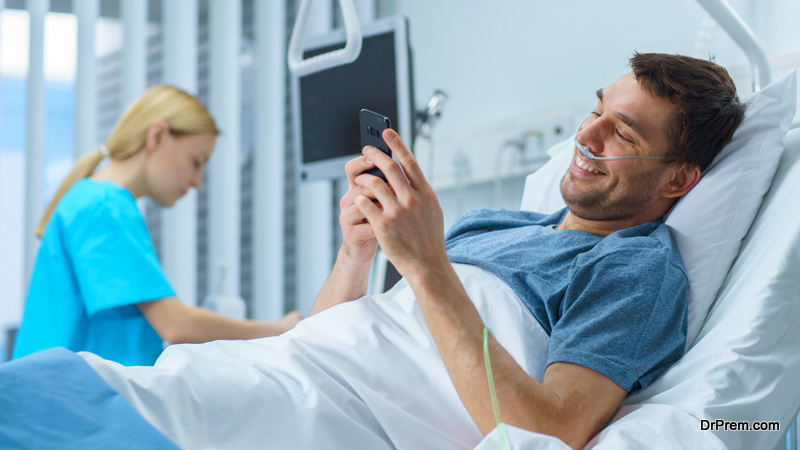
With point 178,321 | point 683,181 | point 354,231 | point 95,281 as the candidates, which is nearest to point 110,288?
point 95,281

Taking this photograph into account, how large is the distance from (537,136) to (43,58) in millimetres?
1581

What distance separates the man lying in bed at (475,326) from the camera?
2.94 ft

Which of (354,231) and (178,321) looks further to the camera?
(178,321)

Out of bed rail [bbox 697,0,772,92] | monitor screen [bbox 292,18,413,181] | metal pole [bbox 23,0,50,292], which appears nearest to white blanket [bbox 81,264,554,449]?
bed rail [bbox 697,0,772,92]

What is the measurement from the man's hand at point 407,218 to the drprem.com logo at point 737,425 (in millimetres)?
385

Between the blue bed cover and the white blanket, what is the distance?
3 cm

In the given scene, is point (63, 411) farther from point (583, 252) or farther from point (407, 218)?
point (583, 252)

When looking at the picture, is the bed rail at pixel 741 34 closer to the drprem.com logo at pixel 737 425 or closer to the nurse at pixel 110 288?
the drprem.com logo at pixel 737 425

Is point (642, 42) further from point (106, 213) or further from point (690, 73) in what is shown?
point (106, 213)

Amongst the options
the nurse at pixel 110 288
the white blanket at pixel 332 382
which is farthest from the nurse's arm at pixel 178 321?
the white blanket at pixel 332 382

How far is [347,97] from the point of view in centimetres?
214

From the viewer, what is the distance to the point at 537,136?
2.17 metres

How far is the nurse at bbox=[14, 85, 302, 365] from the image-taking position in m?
1.72

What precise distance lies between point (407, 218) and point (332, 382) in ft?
0.82
